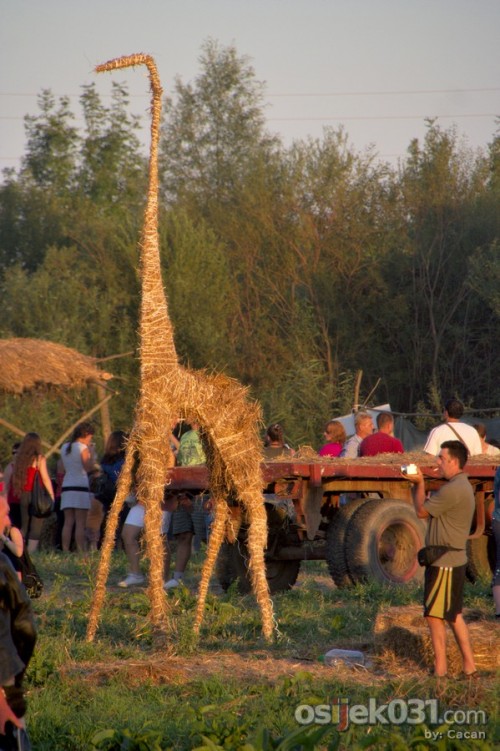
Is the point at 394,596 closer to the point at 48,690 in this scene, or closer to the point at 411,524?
the point at 411,524

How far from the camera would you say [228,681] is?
7461 millimetres

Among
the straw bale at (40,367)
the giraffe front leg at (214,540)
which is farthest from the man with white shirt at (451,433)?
the straw bale at (40,367)

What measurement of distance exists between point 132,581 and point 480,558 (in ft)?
13.2

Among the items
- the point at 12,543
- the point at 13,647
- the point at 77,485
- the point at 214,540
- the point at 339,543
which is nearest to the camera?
the point at 13,647

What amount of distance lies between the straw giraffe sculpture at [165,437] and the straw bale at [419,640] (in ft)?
3.80

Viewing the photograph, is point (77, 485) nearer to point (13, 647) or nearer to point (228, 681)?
point (228, 681)

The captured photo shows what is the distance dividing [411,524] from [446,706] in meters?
5.67

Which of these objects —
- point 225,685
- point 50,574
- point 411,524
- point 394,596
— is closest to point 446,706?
point 225,685

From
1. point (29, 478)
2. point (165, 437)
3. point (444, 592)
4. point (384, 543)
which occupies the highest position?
point (165, 437)

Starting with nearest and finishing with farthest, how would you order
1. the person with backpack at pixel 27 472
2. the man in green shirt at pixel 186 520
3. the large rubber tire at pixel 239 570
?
the large rubber tire at pixel 239 570 → the man in green shirt at pixel 186 520 → the person with backpack at pixel 27 472

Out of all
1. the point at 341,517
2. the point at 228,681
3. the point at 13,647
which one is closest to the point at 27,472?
the point at 341,517

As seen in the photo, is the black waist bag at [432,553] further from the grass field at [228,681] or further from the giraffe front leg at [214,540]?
the giraffe front leg at [214,540]

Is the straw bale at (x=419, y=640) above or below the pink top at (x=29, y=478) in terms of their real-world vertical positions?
below

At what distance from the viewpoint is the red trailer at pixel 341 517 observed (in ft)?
37.2
